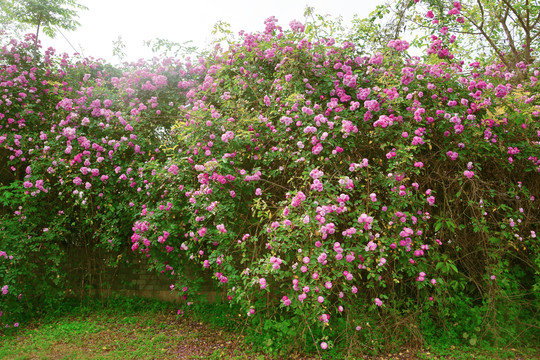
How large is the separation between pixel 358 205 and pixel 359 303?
115 centimetres

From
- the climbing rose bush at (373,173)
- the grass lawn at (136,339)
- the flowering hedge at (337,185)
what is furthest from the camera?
the grass lawn at (136,339)

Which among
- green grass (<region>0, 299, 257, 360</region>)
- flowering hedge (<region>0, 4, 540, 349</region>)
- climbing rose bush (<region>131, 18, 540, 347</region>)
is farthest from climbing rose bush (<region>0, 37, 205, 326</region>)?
climbing rose bush (<region>131, 18, 540, 347</region>)

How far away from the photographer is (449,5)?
7496 millimetres

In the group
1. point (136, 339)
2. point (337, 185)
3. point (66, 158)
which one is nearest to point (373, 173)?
point (337, 185)

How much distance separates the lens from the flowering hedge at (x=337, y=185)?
3.32 m

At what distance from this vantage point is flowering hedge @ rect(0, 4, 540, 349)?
3316mm

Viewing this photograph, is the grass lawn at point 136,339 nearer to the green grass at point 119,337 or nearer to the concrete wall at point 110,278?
the green grass at point 119,337

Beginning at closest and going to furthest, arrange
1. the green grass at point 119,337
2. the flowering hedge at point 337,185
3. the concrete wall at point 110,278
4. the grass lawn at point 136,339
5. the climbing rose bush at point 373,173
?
the flowering hedge at point 337,185
the climbing rose bush at point 373,173
the grass lawn at point 136,339
the green grass at point 119,337
the concrete wall at point 110,278

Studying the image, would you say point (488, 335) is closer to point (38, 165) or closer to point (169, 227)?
point (169, 227)

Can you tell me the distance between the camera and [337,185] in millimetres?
3293

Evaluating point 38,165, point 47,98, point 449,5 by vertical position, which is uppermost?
point 449,5

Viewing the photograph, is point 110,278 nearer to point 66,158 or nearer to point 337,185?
point 66,158

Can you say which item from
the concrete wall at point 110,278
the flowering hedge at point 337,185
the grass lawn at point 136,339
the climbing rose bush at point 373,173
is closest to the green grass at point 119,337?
the grass lawn at point 136,339

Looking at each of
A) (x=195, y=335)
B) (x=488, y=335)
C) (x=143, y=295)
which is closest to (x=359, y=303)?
(x=488, y=335)
